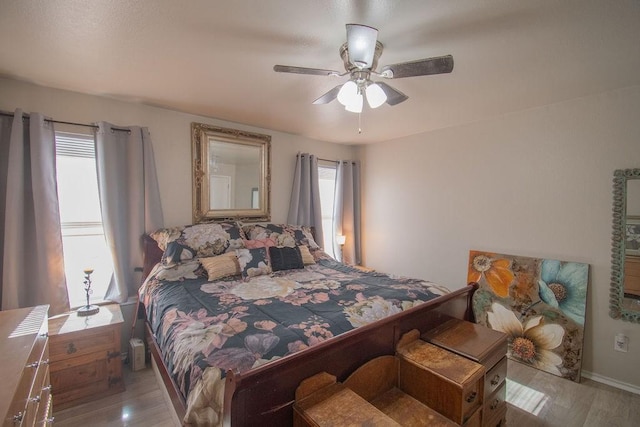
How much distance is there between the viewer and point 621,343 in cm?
232

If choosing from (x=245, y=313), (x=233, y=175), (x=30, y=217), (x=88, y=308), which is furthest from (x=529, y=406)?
(x=30, y=217)

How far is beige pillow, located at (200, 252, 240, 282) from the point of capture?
7.91ft

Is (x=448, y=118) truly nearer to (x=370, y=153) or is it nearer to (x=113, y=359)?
(x=370, y=153)

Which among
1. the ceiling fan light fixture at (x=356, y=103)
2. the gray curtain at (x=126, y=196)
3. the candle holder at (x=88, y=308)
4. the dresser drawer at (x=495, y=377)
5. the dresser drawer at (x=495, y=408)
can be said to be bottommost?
the dresser drawer at (x=495, y=408)

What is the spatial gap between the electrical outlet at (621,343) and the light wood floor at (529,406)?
0.32 meters

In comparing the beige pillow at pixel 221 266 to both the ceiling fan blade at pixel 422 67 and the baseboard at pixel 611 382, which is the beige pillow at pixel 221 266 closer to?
the ceiling fan blade at pixel 422 67

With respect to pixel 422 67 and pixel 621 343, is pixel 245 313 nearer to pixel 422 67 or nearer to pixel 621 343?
pixel 422 67

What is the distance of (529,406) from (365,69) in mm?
2620

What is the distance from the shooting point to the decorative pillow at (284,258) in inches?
108

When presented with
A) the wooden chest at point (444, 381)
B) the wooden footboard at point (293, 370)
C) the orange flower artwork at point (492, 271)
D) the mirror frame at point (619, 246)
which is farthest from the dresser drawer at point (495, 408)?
the mirror frame at point (619, 246)

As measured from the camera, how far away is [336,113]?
2930 mm

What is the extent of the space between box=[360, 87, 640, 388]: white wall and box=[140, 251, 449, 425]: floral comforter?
1.34 meters

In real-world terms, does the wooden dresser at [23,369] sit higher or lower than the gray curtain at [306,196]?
lower

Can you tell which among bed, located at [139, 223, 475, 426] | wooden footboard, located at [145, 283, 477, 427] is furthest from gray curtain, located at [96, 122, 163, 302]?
wooden footboard, located at [145, 283, 477, 427]
